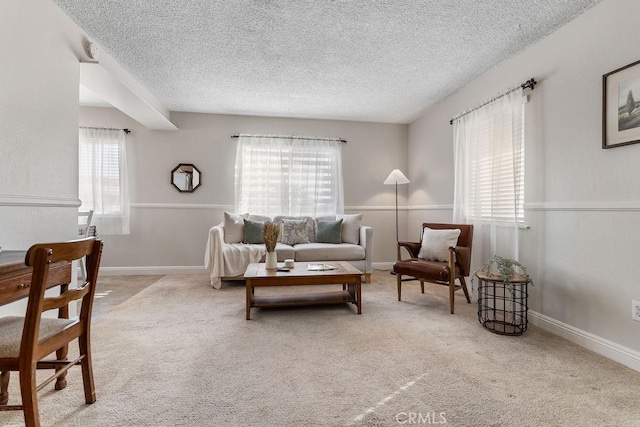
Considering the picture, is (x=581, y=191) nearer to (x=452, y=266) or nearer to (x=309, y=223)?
(x=452, y=266)

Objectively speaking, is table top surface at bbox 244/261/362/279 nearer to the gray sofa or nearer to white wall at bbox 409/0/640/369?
the gray sofa

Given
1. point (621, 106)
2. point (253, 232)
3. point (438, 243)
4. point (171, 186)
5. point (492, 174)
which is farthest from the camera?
point (171, 186)

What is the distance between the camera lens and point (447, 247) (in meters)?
3.13

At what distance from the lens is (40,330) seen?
4.17ft

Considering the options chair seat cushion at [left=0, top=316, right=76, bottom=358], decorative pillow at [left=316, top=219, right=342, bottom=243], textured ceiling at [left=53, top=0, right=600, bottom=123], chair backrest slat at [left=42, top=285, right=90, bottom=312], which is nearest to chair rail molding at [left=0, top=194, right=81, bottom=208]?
chair seat cushion at [left=0, top=316, right=76, bottom=358]

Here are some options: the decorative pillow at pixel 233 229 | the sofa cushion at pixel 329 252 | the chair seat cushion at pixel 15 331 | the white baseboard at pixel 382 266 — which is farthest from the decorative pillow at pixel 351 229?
the chair seat cushion at pixel 15 331

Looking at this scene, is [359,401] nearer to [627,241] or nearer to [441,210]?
[627,241]

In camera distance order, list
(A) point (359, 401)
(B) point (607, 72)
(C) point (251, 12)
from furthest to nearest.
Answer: (C) point (251, 12) → (B) point (607, 72) → (A) point (359, 401)

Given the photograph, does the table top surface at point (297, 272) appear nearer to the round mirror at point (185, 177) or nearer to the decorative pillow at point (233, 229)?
the decorative pillow at point (233, 229)

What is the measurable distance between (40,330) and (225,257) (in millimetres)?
2475

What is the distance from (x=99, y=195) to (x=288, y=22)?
148 inches

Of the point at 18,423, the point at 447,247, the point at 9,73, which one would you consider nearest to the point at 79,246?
the point at 18,423

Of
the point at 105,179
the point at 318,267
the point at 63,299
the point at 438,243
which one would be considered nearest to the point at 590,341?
the point at 438,243

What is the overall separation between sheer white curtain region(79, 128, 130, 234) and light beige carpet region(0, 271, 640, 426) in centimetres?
213
